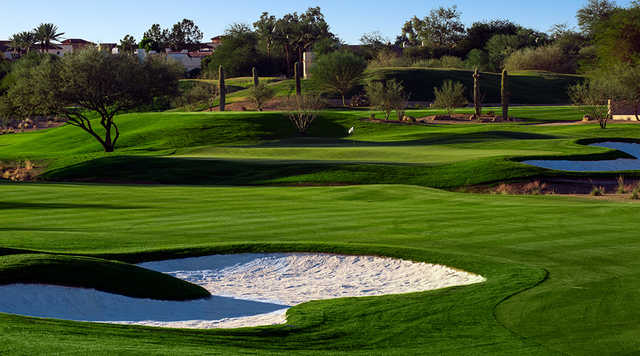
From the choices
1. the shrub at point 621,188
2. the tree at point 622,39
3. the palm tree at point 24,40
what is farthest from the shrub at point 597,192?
the palm tree at point 24,40

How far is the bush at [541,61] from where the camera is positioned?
135 meters

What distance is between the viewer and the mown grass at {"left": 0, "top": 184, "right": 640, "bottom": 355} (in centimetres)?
953

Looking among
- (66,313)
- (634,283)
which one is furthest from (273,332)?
(634,283)

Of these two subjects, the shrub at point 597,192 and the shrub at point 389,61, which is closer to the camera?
the shrub at point 597,192

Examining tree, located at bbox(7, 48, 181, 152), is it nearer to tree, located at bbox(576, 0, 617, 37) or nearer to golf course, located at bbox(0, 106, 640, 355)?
golf course, located at bbox(0, 106, 640, 355)

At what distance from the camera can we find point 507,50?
469 feet

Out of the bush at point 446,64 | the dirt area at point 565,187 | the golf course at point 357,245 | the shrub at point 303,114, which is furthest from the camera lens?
the bush at point 446,64

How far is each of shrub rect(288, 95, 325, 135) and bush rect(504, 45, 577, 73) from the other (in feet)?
230

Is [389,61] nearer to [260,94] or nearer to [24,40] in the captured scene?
[260,94]

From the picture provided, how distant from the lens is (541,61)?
444 feet

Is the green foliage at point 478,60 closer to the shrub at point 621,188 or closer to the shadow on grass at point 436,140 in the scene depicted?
the shadow on grass at point 436,140

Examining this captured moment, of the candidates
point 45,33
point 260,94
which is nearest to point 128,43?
point 45,33

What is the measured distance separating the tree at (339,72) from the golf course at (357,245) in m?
60.4

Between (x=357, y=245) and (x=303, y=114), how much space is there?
5464 centimetres
